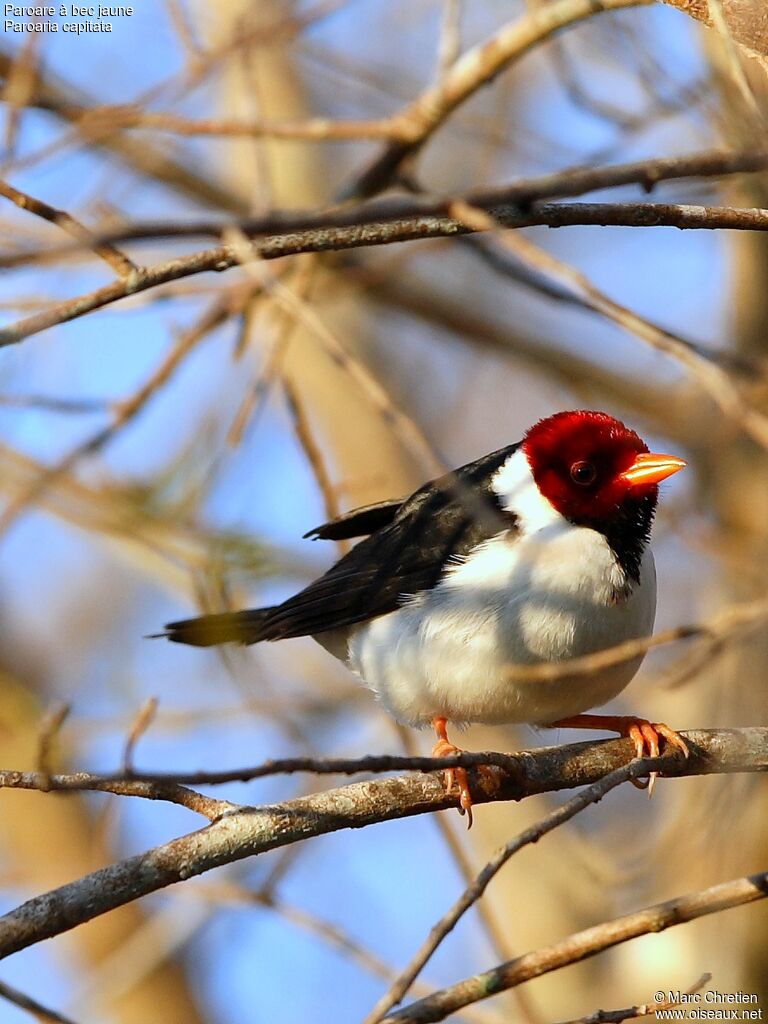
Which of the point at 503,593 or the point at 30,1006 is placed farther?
the point at 503,593

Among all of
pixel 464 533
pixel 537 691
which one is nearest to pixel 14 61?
pixel 464 533

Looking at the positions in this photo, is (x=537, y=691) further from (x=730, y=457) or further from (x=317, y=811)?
(x=730, y=457)

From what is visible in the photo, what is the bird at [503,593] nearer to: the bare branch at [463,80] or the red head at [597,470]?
the red head at [597,470]

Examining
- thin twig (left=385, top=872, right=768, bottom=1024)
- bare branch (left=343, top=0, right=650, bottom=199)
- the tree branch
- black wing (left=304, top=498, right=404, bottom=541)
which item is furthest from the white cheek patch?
thin twig (left=385, top=872, right=768, bottom=1024)

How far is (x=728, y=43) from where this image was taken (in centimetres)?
259

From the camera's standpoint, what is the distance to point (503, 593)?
3.64 m

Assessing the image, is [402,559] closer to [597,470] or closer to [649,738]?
[597,470]

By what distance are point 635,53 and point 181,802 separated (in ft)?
12.5

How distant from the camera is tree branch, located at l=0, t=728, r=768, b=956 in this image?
94.2 inches

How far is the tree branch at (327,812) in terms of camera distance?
239cm

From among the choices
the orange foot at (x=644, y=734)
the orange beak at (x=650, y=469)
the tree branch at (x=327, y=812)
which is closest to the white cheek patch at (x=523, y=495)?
the orange beak at (x=650, y=469)

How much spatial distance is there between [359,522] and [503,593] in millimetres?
918

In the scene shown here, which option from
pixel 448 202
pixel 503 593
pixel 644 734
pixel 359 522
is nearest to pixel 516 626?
pixel 503 593

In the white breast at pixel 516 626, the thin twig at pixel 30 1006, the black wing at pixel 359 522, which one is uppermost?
the black wing at pixel 359 522
